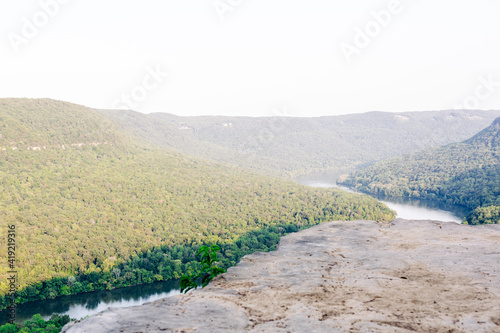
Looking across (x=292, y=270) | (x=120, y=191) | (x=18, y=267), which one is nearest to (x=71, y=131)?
(x=120, y=191)

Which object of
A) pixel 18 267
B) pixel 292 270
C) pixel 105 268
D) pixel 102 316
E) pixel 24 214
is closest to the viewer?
pixel 102 316

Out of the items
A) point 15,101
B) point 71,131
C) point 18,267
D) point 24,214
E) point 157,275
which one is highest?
point 15,101

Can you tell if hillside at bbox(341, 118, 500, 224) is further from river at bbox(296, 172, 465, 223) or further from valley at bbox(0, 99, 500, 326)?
valley at bbox(0, 99, 500, 326)

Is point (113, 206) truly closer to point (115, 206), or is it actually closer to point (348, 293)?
point (115, 206)

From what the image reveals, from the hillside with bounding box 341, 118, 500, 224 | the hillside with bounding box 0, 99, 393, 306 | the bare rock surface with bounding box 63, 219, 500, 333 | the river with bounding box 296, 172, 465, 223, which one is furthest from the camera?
the hillside with bounding box 341, 118, 500, 224

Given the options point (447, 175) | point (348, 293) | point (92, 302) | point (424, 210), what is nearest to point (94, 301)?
point (92, 302)

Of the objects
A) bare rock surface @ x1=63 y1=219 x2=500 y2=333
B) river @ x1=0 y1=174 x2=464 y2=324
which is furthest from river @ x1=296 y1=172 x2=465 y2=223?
bare rock surface @ x1=63 y1=219 x2=500 y2=333

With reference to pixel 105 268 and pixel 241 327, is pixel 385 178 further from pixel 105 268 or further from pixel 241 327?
pixel 241 327
